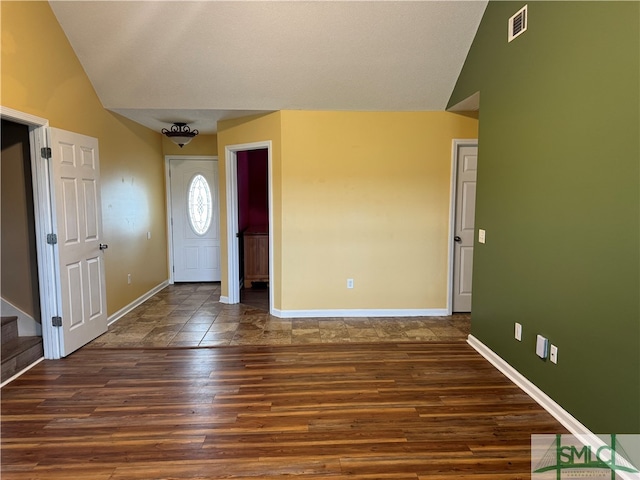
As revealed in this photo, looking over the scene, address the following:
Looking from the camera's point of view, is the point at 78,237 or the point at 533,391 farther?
the point at 78,237

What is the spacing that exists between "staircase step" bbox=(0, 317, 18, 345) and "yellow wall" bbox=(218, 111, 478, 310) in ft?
8.25

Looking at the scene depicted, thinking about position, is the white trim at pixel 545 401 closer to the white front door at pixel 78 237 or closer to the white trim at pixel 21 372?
the white front door at pixel 78 237

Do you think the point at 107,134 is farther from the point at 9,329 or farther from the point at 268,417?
the point at 268,417

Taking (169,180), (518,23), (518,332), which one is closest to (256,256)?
(169,180)

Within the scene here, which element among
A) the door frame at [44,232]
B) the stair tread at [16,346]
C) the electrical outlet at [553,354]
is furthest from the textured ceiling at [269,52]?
the electrical outlet at [553,354]

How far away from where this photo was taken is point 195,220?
244 inches

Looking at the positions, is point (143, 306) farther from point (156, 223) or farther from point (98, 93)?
point (98, 93)

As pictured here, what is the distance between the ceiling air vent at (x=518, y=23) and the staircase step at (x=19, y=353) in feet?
15.5

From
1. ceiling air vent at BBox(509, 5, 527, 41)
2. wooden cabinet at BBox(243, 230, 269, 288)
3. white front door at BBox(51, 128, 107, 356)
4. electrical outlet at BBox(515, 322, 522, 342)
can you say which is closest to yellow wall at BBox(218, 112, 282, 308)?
wooden cabinet at BBox(243, 230, 269, 288)

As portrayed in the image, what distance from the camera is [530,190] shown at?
2688 millimetres

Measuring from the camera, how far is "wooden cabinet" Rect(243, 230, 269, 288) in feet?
18.9

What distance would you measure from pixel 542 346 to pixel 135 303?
4.66 meters

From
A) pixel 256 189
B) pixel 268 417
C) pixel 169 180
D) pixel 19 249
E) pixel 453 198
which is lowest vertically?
pixel 268 417

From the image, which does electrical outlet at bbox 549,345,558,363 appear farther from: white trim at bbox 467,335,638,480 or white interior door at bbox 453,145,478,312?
white interior door at bbox 453,145,478,312
